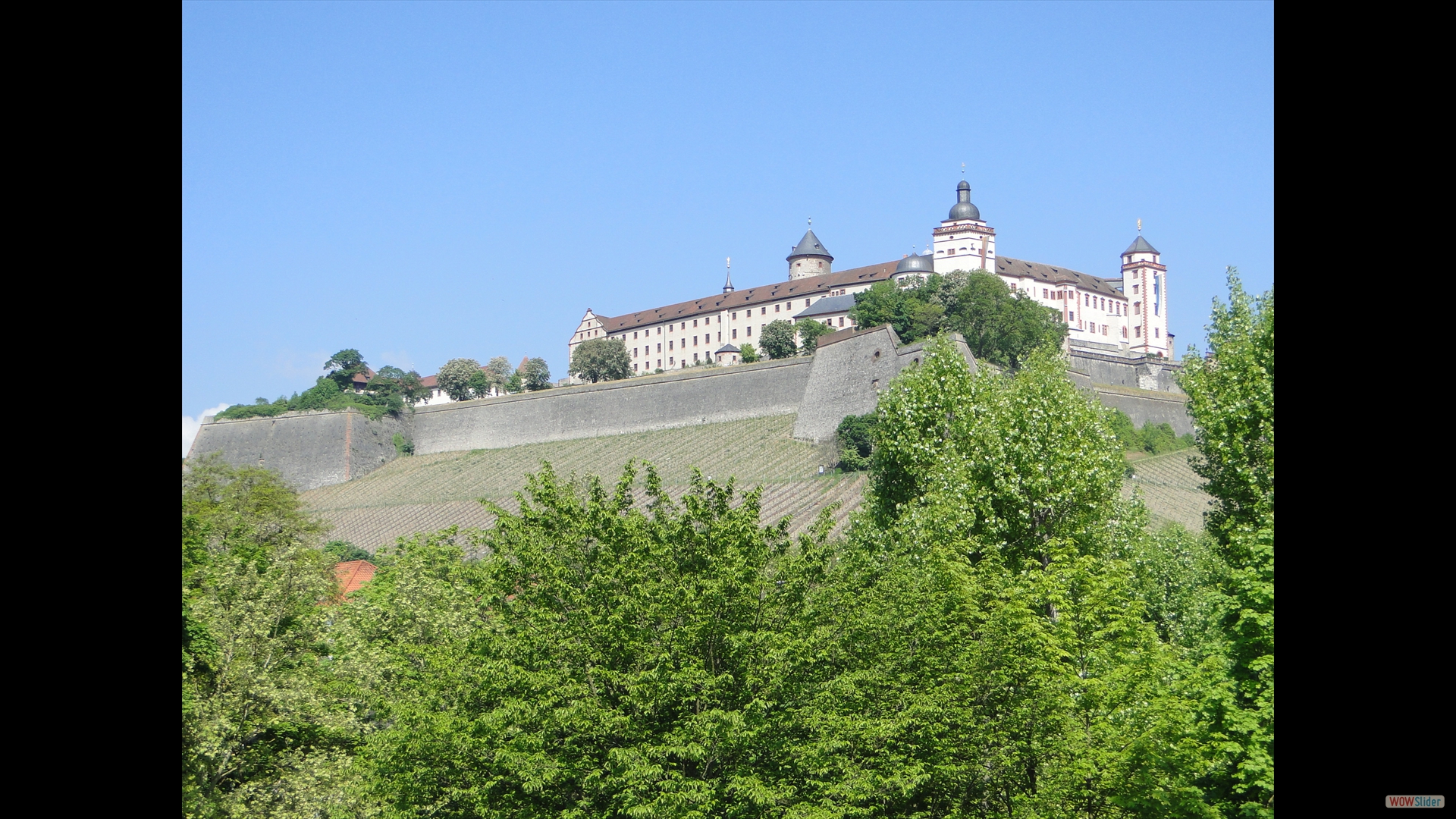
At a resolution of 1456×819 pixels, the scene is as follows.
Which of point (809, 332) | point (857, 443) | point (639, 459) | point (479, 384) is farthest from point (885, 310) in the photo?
point (479, 384)

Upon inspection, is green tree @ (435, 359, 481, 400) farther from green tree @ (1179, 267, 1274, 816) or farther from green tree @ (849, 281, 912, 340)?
green tree @ (1179, 267, 1274, 816)

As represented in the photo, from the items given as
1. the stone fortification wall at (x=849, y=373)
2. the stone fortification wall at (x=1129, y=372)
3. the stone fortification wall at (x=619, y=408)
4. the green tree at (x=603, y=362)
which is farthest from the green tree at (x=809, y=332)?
the stone fortification wall at (x=849, y=373)

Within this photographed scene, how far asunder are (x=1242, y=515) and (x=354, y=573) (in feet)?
99.4

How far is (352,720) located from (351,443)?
203 ft

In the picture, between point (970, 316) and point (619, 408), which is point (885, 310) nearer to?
point (970, 316)

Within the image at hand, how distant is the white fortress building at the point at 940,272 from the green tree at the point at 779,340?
801 centimetres

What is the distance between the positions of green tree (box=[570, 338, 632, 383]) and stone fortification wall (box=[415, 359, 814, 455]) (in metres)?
16.6

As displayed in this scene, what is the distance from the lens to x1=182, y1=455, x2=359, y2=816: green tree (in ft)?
58.9

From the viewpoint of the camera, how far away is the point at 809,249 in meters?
116

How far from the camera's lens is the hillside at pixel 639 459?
50531mm

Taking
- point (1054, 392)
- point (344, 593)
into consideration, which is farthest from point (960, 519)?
point (344, 593)

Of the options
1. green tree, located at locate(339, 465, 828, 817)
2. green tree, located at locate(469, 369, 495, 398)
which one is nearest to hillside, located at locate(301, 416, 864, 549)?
green tree, located at locate(469, 369, 495, 398)
